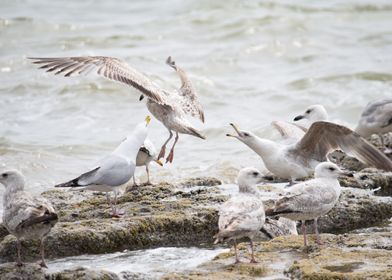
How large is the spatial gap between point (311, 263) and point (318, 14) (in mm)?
19118

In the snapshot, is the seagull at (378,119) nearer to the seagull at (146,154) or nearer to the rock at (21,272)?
the seagull at (146,154)

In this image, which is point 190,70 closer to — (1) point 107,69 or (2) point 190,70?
(2) point 190,70

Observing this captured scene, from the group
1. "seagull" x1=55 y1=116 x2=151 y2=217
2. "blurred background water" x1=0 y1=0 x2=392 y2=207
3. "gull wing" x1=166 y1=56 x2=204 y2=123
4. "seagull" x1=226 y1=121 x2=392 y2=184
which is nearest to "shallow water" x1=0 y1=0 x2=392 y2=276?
"blurred background water" x1=0 y1=0 x2=392 y2=207

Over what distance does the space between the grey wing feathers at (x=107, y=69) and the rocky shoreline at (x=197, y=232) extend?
1252 millimetres

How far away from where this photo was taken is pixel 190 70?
1994 centimetres

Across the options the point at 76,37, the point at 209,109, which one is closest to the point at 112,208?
the point at 209,109

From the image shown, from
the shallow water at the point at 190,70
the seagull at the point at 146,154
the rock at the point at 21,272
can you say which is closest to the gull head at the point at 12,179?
the rock at the point at 21,272

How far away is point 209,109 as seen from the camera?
56.9ft

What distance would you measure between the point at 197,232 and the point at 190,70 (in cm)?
1238

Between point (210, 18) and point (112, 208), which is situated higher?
point (210, 18)

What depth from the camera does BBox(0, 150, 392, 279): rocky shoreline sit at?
6.22 m

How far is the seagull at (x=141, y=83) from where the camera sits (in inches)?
385

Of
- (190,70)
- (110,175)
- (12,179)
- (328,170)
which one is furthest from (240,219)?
(190,70)

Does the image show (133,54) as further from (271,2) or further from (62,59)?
(62,59)
